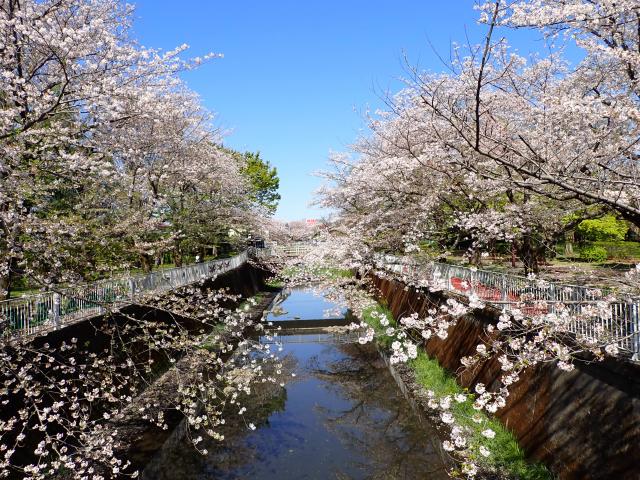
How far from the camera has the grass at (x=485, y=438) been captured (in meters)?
7.68

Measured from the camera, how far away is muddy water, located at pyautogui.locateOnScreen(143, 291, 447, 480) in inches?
364

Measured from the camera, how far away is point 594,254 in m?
24.5

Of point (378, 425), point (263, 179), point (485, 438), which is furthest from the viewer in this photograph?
point (263, 179)

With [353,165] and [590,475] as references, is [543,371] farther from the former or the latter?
[353,165]

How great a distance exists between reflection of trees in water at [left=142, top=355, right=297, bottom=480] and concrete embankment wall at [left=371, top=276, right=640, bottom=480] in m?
5.45

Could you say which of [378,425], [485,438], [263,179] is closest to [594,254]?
[378,425]

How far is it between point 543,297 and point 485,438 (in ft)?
9.79

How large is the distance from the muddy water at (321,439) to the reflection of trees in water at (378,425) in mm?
20

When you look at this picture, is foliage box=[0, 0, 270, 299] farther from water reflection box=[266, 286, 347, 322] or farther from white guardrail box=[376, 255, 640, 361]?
water reflection box=[266, 286, 347, 322]

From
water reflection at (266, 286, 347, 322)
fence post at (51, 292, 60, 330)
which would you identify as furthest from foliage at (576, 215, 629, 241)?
fence post at (51, 292, 60, 330)

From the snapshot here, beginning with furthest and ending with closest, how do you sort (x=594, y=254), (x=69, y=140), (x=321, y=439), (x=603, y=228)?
(x=603, y=228) → (x=594, y=254) → (x=321, y=439) → (x=69, y=140)

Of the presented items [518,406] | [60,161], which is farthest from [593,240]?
[60,161]

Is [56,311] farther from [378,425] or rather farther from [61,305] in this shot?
[378,425]

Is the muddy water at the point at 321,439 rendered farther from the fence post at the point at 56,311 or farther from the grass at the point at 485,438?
the fence post at the point at 56,311
